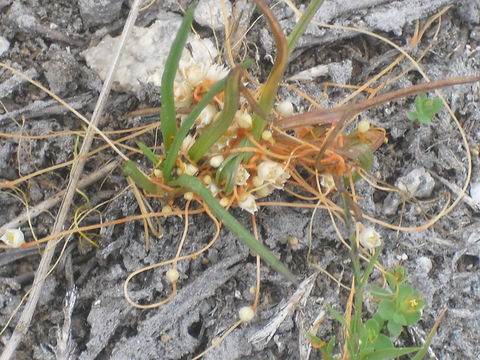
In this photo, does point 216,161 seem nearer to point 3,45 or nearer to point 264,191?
point 264,191

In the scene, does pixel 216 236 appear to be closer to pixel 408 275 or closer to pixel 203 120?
pixel 203 120

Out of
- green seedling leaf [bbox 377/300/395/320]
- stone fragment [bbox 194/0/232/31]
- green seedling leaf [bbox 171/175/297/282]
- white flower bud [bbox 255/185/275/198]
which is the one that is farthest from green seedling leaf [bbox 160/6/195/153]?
green seedling leaf [bbox 377/300/395/320]

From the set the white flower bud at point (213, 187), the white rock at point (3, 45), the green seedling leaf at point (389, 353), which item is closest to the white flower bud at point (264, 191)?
the white flower bud at point (213, 187)

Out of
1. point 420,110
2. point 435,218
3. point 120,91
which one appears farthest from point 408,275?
point 120,91

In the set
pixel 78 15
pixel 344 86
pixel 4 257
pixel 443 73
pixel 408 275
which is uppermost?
pixel 78 15

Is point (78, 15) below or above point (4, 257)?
above

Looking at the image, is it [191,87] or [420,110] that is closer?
[191,87]
